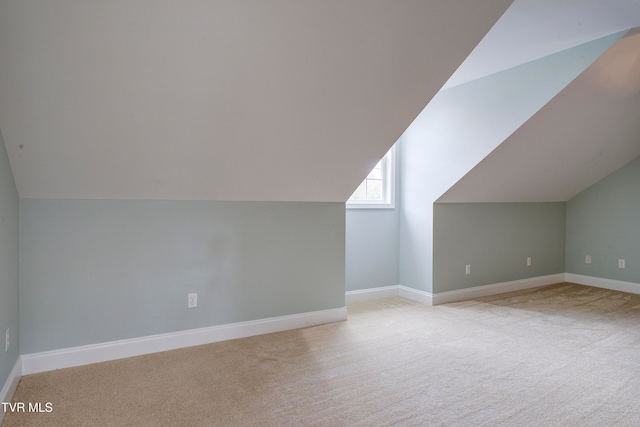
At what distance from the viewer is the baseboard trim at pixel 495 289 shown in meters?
4.41

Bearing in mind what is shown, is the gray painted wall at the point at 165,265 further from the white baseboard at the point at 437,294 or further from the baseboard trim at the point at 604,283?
the baseboard trim at the point at 604,283

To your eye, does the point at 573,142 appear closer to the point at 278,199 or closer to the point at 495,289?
the point at 495,289

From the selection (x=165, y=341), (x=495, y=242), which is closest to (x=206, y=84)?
(x=165, y=341)

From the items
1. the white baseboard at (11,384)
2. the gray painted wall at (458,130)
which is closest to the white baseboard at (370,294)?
the gray painted wall at (458,130)

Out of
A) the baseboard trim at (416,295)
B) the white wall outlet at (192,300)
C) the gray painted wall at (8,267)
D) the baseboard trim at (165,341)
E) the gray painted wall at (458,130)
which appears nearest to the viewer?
the gray painted wall at (8,267)

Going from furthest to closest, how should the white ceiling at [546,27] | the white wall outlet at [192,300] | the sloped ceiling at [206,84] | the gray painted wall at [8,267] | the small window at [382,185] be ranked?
1. the small window at [382,185]
2. the white wall outlet at [192,300]
3. the white ceiling at [546,27]
4. the gray painted wall at [8,267]
5. the sloped ceiling at [206,84]

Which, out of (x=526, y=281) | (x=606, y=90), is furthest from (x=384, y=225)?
(x=606, y=90)

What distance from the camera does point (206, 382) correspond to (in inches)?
96.7

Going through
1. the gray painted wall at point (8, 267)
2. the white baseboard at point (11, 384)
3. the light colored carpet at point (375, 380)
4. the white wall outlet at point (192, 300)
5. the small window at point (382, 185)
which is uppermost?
the small window at point (382, 185)

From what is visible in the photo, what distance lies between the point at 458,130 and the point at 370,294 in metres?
2.12

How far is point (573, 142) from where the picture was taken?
411 cm

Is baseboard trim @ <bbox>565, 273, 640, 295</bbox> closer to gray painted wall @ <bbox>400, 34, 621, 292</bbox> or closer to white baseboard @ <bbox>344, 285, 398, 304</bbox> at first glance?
gray painted wall @ <bbox>400, 34, 621, 292</bbox>

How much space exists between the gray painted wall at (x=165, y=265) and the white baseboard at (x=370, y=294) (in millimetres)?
719

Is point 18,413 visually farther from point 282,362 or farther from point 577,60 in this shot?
point 577,60
